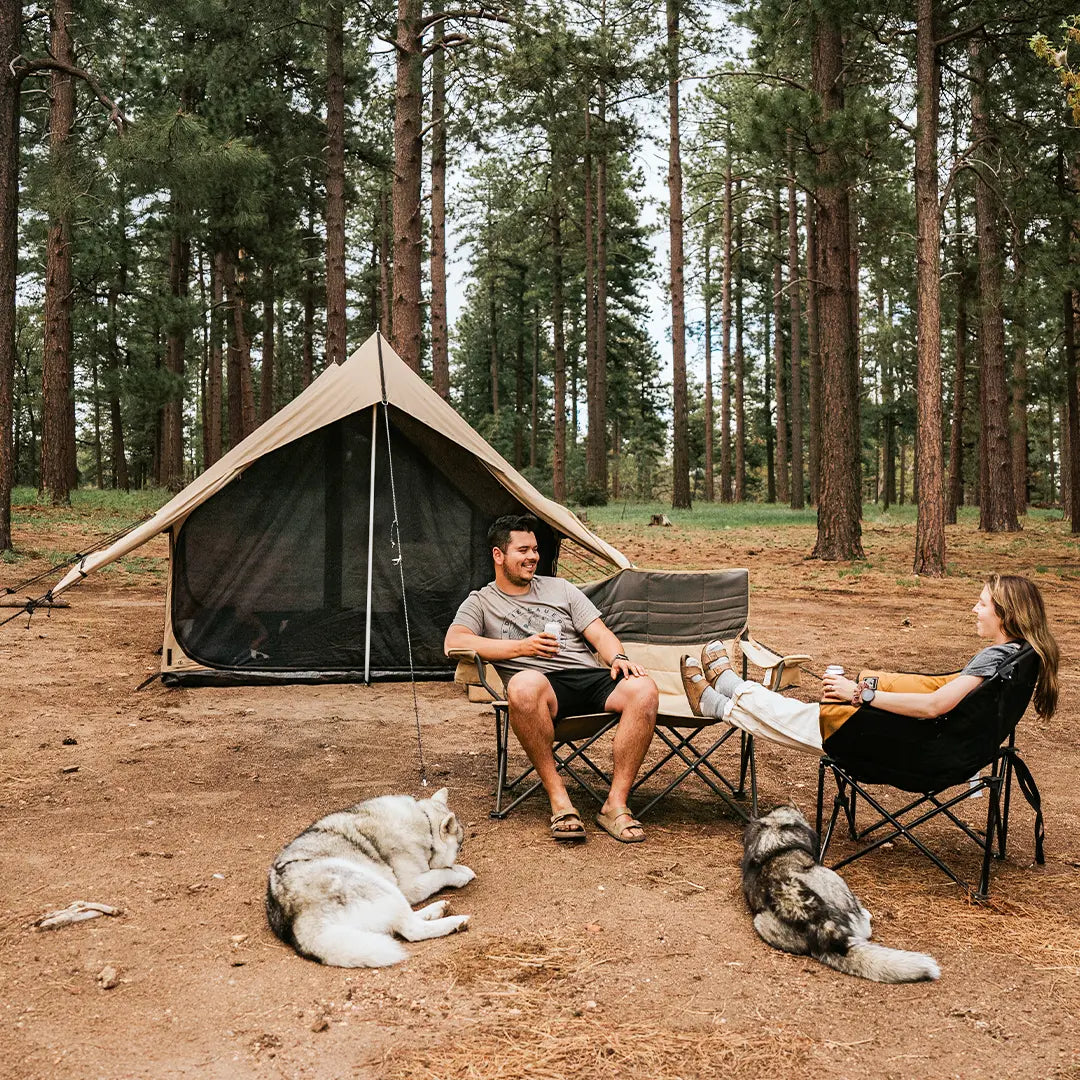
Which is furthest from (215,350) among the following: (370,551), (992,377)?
(370,551)

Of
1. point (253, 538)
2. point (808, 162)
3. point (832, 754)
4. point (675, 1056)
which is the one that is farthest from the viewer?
point (808, 162)

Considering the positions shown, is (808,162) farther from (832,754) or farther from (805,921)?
(805,921)

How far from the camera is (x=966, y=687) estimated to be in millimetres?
3111

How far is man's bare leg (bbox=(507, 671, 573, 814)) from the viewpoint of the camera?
12.1ft

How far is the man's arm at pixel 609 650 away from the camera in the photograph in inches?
152

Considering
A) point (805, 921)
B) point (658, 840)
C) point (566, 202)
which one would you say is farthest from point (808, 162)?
point (566, 202)

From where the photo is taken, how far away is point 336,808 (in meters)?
3.99

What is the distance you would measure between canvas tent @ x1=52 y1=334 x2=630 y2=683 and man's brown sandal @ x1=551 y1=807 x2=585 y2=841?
2770 millimetres

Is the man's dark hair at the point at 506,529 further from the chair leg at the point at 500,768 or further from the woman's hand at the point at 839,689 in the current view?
the woman's hand at the point at 839,689

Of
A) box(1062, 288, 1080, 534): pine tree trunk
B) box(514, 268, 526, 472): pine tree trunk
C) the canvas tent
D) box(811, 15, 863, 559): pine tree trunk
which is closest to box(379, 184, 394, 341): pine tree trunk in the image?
box(514, 268, 526, 472): pine tree trunk

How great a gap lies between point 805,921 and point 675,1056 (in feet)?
2.24

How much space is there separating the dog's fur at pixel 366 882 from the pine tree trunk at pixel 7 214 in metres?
8.05

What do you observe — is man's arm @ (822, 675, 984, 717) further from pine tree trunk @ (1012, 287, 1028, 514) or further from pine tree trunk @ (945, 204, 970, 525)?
pine tree trunk @ (945, 204, 970, 525)

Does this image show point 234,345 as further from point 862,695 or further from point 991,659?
point 991,659
